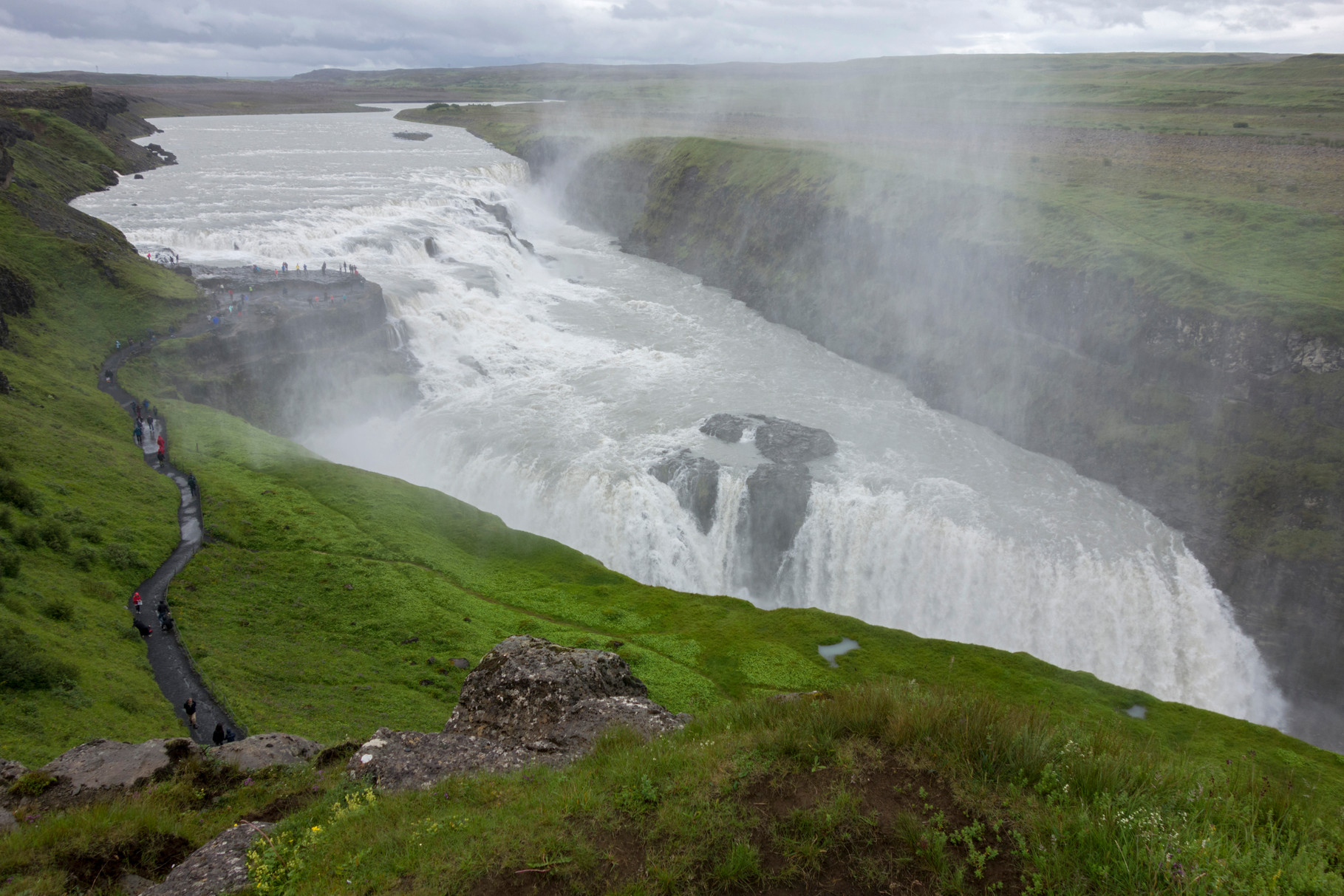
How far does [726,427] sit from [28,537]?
31345 mm

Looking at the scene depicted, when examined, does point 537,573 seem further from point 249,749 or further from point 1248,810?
point 1248,810

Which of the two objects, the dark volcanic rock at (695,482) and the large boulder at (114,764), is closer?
the large boulder at (114,764)

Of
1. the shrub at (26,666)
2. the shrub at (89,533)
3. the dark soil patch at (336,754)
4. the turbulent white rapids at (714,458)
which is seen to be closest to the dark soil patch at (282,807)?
the dark soil patch at (336,754)

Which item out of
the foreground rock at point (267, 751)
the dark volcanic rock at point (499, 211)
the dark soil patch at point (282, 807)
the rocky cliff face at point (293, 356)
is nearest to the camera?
the dark soil patch at point (282, 807)

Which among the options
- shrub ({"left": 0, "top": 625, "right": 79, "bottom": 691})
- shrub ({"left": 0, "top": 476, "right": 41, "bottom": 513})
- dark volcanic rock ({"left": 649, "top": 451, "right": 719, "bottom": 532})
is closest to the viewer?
shrub ({"left": 0, "top": 625, "right": 79, "bottom": 691})

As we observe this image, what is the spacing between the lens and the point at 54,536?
947 inches

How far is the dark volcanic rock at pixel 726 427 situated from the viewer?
1673 inches

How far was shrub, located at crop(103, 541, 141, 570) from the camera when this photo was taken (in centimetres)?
2488

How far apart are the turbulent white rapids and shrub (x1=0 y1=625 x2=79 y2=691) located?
2268 cm

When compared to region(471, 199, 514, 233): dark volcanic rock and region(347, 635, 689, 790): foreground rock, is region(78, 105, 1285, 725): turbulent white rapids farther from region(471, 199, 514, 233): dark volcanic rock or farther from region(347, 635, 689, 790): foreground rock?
region(347, 635, 689, 790): foreground rock

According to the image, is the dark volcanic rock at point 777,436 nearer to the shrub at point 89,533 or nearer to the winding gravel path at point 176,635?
the winding gravel path at point 176,635

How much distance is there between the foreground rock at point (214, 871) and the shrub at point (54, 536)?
785 inches

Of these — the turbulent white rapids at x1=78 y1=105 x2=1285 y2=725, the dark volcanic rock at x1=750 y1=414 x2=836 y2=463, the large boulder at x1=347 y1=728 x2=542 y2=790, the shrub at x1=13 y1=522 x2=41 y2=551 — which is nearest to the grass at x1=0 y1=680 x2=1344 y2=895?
the large boulder at x1=347 y1=728 x2=542 y2=790

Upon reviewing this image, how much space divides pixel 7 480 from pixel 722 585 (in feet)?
95.1
